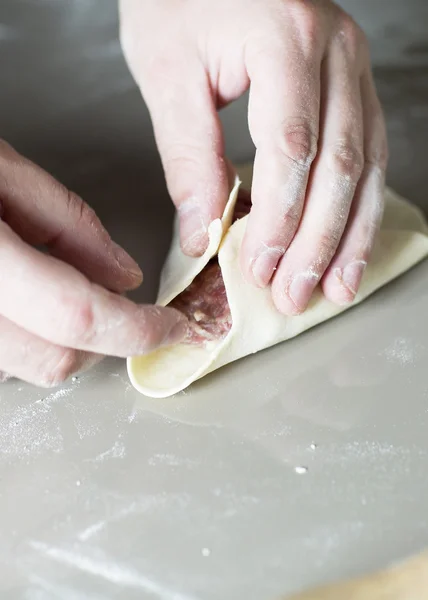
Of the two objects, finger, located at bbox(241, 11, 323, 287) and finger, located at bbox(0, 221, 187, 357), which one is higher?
finger, located at bbox(0, 221, 187, 357)

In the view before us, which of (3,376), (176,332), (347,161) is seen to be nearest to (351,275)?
(347,161)

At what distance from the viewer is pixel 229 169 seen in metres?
1.18

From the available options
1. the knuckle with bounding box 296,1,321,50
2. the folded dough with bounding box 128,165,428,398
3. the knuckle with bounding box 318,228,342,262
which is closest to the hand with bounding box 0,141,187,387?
the folded dough with bounding box 128,165,428,398

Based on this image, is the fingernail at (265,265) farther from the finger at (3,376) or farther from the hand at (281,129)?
the finger at (3,376)

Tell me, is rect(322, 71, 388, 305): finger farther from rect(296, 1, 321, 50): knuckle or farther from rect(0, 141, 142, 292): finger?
rect(0, 141, 142, 292): finger

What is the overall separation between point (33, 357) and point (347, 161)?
0.55 meters

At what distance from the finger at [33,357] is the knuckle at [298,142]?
0.42 metres

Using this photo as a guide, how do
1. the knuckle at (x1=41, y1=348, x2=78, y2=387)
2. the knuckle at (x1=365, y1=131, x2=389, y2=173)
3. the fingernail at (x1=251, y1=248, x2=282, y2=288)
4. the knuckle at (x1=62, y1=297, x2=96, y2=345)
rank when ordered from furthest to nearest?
the knuckle at (x1=365, y1=131, x2=389, y2=173), the fingernail at (x1=251, y1=248, x2=282, y2=288), the knuckle at (x1=41, y1=348, x2=78, y2=387), the knuckle at (x1=62, y1=297, x2=96, y2=345)

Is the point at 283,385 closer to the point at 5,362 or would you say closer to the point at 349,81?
the point at 5,362

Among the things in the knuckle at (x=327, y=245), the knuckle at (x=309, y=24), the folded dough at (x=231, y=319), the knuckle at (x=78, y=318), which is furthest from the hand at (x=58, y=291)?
the knuckle at (x=309, y=24)

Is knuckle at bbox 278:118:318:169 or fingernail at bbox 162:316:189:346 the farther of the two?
knuckle at bbox 278:118:318:169

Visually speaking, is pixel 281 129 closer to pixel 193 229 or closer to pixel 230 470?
pixel 193 229

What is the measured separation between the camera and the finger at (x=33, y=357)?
863 millimetres

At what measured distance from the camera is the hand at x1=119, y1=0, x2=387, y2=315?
3.26 ft
